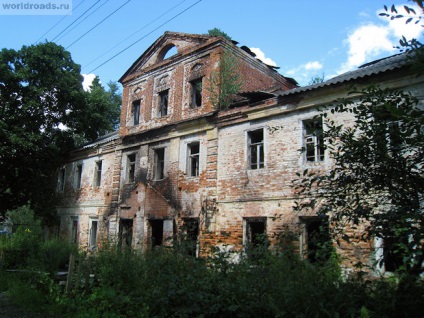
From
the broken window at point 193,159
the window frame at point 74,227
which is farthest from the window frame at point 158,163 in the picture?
the window frame at point 74,227

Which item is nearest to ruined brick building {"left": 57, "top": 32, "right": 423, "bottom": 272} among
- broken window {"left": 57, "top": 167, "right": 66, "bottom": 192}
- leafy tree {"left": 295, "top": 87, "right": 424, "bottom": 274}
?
broken window {"left": 57, "top": 167, "right": 66, "bottom": 192}

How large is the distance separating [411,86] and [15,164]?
19.9 metres

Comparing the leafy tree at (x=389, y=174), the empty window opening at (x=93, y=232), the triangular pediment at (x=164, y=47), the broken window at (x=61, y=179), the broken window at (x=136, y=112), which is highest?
the triangular pediment at (x=164, y=47)

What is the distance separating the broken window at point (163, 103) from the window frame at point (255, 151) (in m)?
5.66

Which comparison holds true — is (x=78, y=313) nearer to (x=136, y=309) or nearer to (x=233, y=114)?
(x=136, y=309)

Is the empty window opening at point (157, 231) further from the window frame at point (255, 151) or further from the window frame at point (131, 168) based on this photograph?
the window frame at point (255, 151)

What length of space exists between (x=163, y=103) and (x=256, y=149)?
6.50 m

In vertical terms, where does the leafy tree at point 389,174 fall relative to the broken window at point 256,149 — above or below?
below

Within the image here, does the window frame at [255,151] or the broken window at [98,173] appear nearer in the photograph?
the window frame at [255,151]

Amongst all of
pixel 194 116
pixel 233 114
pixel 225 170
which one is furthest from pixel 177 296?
pixel 194 116

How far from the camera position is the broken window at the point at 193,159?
14785mm

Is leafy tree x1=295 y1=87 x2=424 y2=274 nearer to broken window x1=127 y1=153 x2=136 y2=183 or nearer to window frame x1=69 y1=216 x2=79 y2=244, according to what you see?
broken window x1=127 y1=153 x2=136 y2=183

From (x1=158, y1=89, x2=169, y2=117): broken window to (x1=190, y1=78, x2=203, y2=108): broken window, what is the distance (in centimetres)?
182

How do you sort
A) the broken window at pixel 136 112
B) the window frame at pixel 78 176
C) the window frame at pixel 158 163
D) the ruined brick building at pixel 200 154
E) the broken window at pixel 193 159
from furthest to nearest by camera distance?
the window frame at pixel 78 176 → the broken window at pixel 136 112 → the window frame at pixel 158 163 → the broken window at pixel 193 159 → the ruined brick building at pixel 200 154
